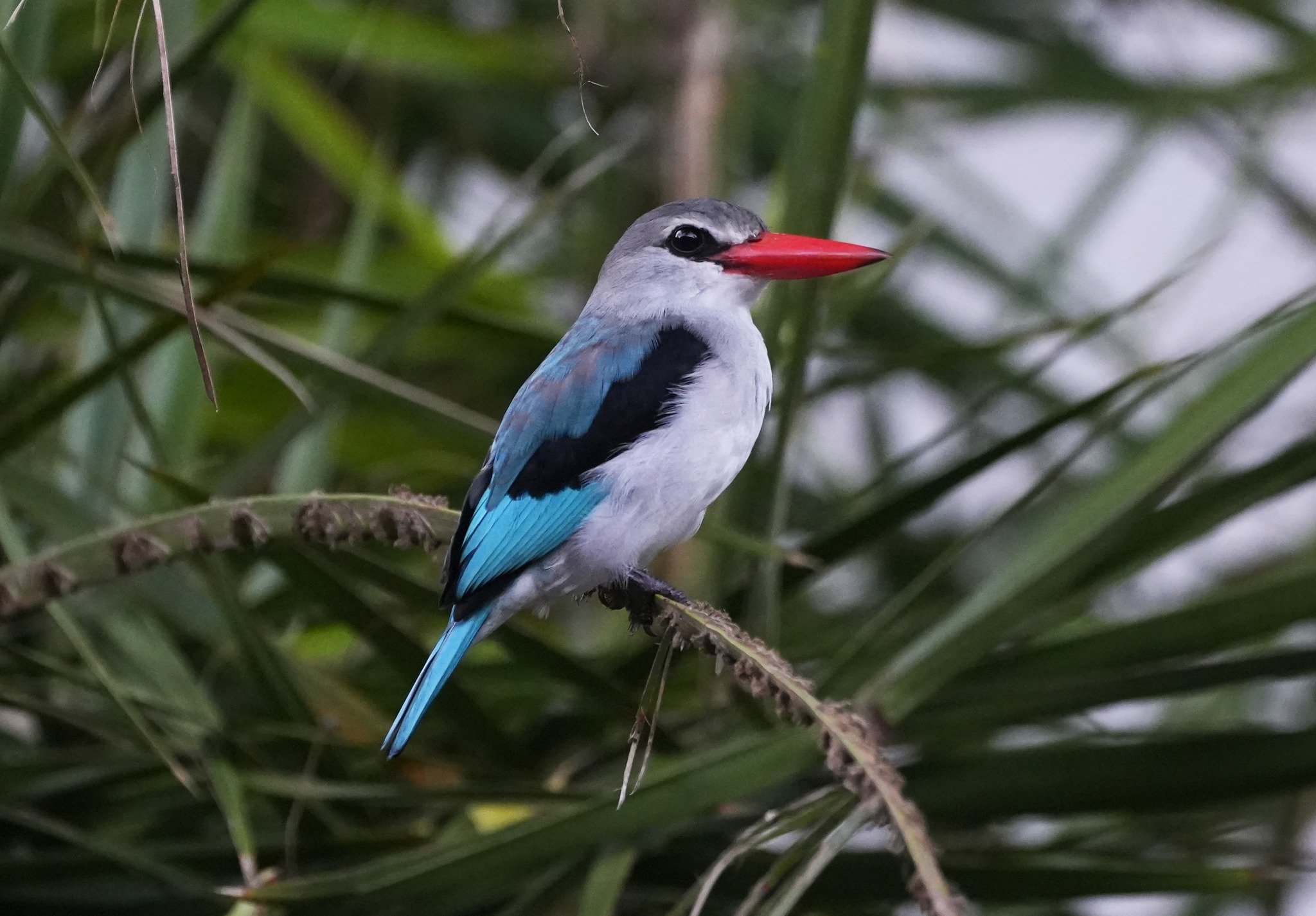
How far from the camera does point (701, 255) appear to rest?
4.88ft

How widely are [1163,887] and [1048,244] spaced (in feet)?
7.68

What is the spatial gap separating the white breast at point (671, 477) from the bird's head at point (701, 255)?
121 mm

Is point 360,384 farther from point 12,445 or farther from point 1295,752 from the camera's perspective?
point 1295,752

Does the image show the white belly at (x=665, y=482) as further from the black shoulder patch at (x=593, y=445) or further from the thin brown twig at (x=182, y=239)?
the thin brown twig at (x=182, y=239)

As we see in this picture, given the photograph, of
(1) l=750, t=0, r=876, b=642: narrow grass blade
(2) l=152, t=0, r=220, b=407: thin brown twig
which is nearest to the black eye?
(1) l=750, t=0, r=876, b=642: narrow grass blade

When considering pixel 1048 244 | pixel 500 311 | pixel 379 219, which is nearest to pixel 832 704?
pixel 500 311

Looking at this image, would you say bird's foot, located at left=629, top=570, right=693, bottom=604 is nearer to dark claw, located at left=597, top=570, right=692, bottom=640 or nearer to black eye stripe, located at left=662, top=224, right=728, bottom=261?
dark claw, located at left=597, top=570, right=692, bottom=640

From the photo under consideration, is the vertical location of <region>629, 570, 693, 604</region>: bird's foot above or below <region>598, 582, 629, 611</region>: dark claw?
below

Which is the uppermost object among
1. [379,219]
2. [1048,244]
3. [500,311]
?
[1048,244]

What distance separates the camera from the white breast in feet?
4.24

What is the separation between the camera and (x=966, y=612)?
2.02 m

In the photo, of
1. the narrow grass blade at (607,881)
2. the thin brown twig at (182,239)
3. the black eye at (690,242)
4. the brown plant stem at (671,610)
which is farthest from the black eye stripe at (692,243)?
the narrow grass blade at (607,881)

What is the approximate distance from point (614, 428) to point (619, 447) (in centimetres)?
2

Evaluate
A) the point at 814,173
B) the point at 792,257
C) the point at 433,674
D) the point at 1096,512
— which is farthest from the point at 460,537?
the point at 1096,512
